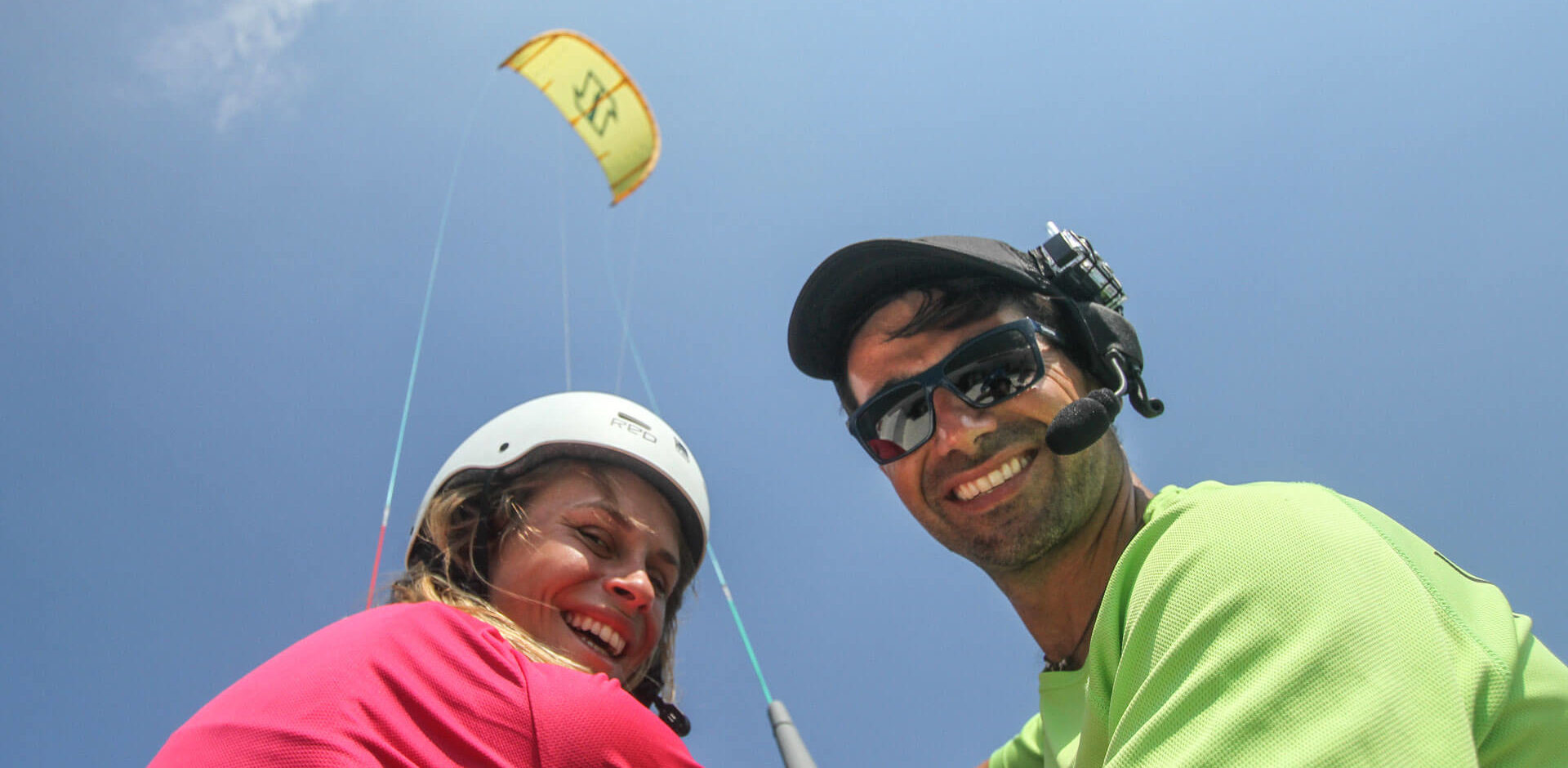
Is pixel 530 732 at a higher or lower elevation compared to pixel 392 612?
lower

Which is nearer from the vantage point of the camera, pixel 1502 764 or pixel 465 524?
pixel 1502 764

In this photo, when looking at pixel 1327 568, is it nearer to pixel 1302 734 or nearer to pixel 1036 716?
pixel 1302 734

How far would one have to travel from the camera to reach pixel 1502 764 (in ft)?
4.40

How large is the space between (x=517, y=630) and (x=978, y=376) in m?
1.86

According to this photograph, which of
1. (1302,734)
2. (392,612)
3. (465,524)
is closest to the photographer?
(1302,734)

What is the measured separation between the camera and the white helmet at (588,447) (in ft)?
13.1

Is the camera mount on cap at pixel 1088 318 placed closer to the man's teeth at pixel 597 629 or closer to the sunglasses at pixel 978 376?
the sunglasses at pixel 978 376

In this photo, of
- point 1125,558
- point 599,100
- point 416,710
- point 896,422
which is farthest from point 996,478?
point 599,100

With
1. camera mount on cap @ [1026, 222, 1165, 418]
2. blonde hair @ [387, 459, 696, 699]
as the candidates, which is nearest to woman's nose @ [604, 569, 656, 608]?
blonde hair @ [387, 459, 696, 699]

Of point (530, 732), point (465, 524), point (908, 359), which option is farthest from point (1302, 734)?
point (465, 524)

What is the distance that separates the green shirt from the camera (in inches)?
40.8

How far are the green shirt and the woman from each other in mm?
1330

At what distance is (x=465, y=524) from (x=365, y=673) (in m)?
1.75

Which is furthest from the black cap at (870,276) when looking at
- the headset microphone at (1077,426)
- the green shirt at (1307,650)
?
the green shirt at (1307,650)
